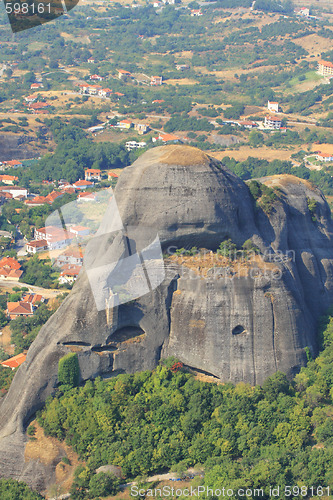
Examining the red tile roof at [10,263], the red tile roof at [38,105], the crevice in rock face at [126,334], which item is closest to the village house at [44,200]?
the red tile roof at [10,263]

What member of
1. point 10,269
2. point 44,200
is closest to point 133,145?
point 44,200

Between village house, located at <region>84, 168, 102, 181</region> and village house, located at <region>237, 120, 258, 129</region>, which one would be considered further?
village house, located at <region>237, 120, 258, 129</region>

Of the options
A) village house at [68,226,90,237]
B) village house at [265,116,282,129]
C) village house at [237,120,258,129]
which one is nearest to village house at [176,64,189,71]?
village house at [237,120,258,129]

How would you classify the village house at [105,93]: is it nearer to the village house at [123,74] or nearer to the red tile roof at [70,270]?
the village house at [123,74]

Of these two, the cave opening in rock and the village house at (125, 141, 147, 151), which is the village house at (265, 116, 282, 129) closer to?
the village house at (125, 141, 147, 151)

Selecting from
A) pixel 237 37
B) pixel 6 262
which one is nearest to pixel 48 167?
pixel 6 262

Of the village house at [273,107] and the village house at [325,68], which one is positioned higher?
the village house at [325,68]
